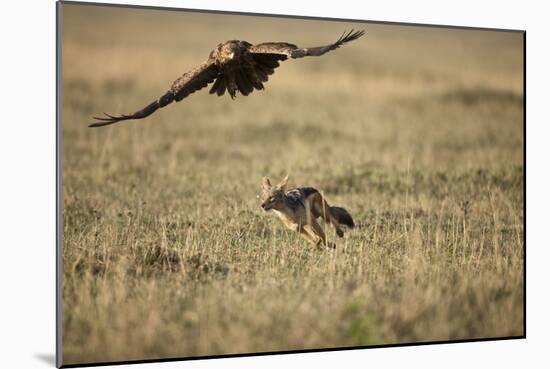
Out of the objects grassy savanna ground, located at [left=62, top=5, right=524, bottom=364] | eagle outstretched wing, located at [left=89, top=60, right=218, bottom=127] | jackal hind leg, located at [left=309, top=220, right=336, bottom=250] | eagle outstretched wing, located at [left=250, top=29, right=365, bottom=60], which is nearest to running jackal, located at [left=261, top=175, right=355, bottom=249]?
jackal hind leg, located at [left=309, top=220, right=336, bottom=250]

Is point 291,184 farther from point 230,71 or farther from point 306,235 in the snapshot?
point 230,71

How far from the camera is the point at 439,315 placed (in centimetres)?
812

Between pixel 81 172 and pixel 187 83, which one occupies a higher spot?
pixel 187 83

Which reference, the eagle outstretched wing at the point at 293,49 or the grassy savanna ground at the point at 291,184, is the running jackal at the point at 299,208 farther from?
the eagle outstretched wing at the point at 293,49

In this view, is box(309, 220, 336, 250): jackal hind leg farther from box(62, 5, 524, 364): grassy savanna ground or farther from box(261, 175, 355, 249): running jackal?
box(62, 5, 524, 364): grassy savanna ground

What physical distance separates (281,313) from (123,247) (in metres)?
1.75

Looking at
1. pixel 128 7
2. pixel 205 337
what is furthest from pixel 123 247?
pixel 128 7

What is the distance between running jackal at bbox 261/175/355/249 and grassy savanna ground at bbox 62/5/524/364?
176 mm

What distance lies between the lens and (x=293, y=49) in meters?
7.90

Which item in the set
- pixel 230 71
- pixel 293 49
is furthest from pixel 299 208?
pixel 293 49

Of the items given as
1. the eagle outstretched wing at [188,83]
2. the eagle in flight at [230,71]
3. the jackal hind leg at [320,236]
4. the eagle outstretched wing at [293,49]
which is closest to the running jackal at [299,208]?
the jackal hind leg at [320,236]

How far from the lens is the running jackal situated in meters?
9.01

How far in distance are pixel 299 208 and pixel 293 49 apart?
5.96 ft

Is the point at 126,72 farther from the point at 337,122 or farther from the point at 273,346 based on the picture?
the point at 273,346
